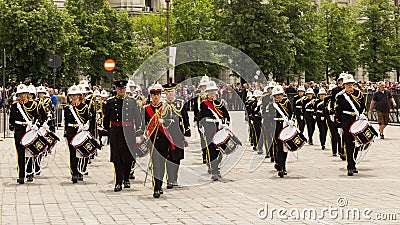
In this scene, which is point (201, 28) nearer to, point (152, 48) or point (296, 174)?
point (152, 48)

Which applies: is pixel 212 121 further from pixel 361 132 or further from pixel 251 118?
pixel 251 118

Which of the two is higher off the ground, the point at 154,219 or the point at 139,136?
the point at 139,136

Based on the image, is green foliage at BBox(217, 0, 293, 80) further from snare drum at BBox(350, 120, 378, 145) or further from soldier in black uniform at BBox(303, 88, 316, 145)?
snare drum at BBox(350, 120, 378, 145)

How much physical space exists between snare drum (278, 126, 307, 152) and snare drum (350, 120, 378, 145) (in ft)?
3.54

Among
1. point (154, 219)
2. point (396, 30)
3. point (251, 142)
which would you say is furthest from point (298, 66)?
point (154, 219)

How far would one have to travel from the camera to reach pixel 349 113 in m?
18.5

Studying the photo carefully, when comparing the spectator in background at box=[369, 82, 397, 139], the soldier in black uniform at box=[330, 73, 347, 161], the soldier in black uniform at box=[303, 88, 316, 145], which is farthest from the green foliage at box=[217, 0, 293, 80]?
the soldier in black uniform at box=[330, 73, 347, 161]

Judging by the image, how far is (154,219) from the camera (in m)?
12.6

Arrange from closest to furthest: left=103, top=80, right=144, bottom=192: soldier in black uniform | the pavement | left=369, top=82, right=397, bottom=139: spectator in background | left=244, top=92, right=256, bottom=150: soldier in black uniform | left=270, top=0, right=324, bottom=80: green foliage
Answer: the pavement
left=103, top=80, right=144, bottom=192: soldier in black uniform
left=244, top=92, right=256, bottom=150: soldier in black uniform
left=369, top=82, right=397, bottom=139: spectator in background
left=270, top=0, right=324, bottom=80: green foliage

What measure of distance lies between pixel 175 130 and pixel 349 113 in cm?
440

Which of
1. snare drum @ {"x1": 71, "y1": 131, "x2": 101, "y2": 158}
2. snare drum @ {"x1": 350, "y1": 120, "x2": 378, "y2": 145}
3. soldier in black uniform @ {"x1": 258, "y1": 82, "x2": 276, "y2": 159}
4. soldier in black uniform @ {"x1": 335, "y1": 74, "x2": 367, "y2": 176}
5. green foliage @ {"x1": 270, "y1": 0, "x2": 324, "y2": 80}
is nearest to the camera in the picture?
snare drum @ {"x1": 71, "y1": 131, "x2": 101, "y2": 158}

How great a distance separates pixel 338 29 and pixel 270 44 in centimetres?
2069

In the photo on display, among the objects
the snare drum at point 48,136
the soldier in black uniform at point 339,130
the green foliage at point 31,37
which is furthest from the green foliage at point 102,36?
the snare drum at point 48,136

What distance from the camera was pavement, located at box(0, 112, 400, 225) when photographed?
41.4 ft
